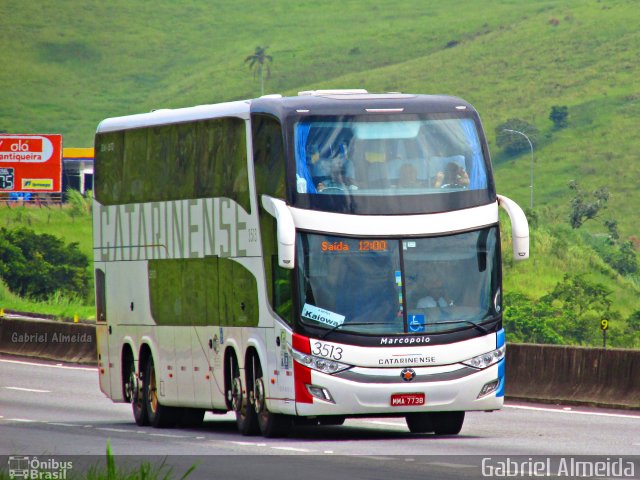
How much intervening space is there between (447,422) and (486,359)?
159 cm

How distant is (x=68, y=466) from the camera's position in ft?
47.0

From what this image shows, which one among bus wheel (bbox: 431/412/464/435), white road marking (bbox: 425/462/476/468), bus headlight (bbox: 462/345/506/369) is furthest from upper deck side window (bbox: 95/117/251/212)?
white road marking (bbox: 425/462/476/468)

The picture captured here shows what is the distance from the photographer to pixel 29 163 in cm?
9838

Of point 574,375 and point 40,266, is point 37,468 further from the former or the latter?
point 40,266

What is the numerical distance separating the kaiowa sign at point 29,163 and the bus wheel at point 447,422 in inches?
3125

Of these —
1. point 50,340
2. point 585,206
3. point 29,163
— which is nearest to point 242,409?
point 50,340

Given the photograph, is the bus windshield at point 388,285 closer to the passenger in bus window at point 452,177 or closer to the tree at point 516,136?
the passenger in bus window at point 452,177

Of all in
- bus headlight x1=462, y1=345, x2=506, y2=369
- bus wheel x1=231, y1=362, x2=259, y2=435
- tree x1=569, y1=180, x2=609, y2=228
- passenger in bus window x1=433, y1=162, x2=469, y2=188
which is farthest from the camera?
tree x1=569, y1=180, x2=609, y2=228

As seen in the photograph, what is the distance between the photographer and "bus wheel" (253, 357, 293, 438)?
18594mm

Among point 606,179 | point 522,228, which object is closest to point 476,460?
point 522,228

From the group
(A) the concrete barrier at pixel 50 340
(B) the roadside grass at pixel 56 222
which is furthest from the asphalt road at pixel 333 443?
(B) the roadside grass at pixel 56 222

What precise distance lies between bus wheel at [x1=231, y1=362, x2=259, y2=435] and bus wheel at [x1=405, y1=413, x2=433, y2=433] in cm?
188

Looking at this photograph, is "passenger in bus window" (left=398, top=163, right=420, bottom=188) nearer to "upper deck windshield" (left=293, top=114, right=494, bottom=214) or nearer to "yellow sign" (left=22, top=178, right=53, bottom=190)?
"upper deck windshield" (left=293, top=114, right=494, bottom=214)

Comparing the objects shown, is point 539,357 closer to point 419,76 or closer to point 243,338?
point 243,338
